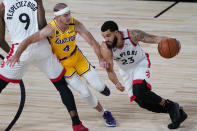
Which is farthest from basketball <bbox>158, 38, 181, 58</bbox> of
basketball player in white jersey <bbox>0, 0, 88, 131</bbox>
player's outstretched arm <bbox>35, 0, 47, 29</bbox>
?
player's outstretched arm <bbox>35, 0, 47, 29</bbox>

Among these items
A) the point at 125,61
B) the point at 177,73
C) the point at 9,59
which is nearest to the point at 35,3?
the point at 9,59

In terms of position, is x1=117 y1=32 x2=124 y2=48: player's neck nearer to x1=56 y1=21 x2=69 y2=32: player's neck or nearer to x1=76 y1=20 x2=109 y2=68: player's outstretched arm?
x1=76 y1=20 x2=109 y2=68: player's outstretched arm

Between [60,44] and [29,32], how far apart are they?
0.39 metres

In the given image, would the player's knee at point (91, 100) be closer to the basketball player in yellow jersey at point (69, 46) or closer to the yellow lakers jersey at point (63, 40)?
the basketball player in yellow jersey at point (69, 46)

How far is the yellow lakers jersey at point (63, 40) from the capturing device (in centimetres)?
584

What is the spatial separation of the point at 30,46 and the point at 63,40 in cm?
39

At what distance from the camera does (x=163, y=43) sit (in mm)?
5930

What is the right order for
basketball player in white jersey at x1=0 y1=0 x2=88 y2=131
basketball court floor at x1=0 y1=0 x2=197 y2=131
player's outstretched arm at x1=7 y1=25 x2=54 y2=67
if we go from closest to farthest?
player's outstretched arm at x1=7 y1=25 x2=54 y2=67 → basketball player in white jersey at x1=0 y1=0 x2=88 y2=131 → basketball court floor at x1=0 y1=0 x2=197 y2=131

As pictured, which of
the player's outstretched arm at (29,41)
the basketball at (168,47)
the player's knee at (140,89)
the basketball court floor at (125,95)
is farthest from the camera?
the basketball court floor at (125,95)

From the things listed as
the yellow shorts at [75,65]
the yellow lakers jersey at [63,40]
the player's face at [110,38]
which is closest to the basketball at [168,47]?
the player's face at [110,38]

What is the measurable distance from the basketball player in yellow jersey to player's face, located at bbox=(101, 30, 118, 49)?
0.16 meters

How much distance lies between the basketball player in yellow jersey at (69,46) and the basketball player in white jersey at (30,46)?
0.40 ft

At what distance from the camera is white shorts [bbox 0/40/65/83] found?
19.2 ft

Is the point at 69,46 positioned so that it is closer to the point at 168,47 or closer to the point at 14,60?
the point at 14,60
